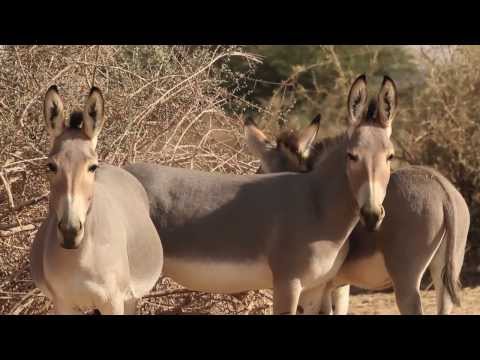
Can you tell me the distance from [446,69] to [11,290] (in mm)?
7510

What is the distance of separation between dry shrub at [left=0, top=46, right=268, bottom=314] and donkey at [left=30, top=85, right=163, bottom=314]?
141 cm

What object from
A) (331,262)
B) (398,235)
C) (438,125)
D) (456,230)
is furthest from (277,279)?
(438,125)

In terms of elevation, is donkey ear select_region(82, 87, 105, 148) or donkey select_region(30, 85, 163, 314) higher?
donkey ear select_region(82, 87, 105, 148)

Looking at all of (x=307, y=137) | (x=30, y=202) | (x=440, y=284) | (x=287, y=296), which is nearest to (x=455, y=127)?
(x=307, y=137)

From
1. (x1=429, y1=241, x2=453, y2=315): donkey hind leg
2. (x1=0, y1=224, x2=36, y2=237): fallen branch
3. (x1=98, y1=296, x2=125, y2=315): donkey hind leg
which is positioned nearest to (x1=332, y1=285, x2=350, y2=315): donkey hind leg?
(x1=429, y1=241, x2=453, y2=315): donkey hind leg

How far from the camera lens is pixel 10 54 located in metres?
7.29

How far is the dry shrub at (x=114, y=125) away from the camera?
677 cm

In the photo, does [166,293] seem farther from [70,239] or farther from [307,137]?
[70,239]

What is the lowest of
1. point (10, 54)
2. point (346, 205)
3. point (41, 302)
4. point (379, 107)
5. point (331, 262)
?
point (41, 302)

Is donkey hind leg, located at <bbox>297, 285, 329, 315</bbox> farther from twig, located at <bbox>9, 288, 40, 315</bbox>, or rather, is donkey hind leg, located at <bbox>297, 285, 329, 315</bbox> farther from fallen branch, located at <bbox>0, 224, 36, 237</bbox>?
fallen branch, located at <bbox>0, 224, 36, 237</bbox>

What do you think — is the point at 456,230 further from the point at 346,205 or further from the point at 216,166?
the point at 216,166

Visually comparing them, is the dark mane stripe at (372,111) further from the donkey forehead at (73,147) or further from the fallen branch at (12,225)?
the fallen branch at (12,225)

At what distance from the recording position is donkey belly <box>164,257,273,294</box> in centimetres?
611

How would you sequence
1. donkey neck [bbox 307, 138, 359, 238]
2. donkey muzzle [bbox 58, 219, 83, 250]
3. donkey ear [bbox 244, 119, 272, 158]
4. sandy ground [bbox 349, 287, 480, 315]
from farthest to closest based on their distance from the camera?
1. sandy ground [bbox 349, 287, 480, 315]
2. donkey ear [bbox 244, 119, 272, 158]
3. donkey neck [bbox 307, 138, 359, 238]
4. donkey muzzle [bbox 58, 219, 83, 250]
